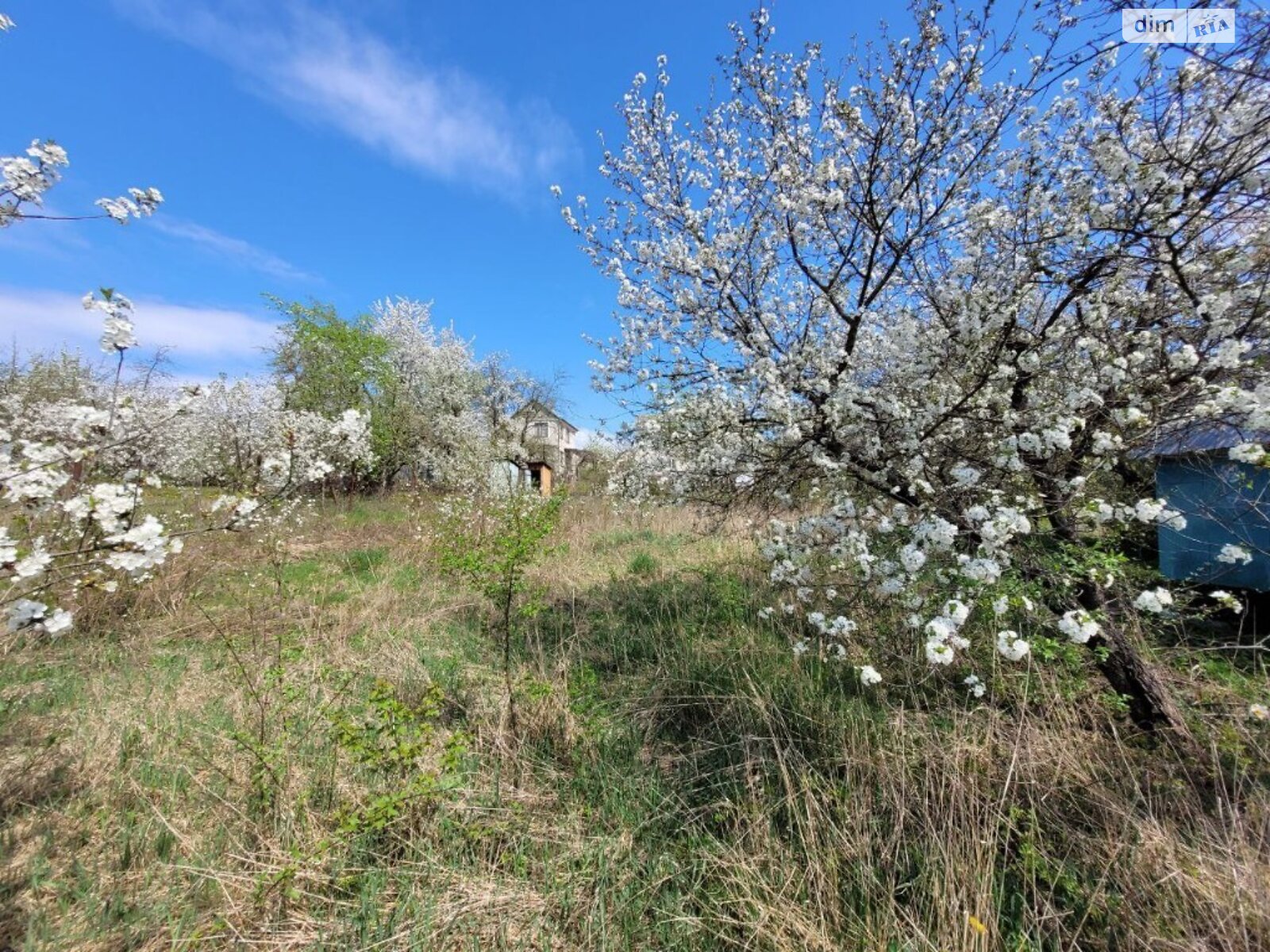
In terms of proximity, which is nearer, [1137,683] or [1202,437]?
[1137,683]

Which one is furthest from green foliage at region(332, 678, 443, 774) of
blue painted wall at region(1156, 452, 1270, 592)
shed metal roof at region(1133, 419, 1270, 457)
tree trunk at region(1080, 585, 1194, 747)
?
blue painted wall at region(1156, 452, 1270, 592)

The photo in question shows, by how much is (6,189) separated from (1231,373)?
6.21m

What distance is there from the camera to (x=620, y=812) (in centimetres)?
254

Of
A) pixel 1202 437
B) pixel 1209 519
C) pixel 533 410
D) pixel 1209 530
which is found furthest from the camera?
pixel 533 410

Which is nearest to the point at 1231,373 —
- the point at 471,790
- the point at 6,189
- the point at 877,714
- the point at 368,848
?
the point at 877,714

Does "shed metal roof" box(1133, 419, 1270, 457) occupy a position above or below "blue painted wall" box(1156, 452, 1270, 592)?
above

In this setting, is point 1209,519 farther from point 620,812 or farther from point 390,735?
point 390,735

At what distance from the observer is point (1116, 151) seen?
2.43 metres

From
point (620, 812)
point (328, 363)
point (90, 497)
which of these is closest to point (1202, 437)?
point (620, 812)

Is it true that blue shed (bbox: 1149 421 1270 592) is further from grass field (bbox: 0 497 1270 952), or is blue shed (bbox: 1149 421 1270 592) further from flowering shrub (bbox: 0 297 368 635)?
flowering shrub (bbox: 0 297 368 635)

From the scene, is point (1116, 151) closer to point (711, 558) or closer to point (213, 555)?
point (711, 558)

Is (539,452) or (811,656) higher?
(539,452)

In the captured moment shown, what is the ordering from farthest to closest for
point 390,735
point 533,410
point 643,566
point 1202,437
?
point 533,410, point 643,566, point 1202,437, point 390,735

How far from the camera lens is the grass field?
5.99 ft
